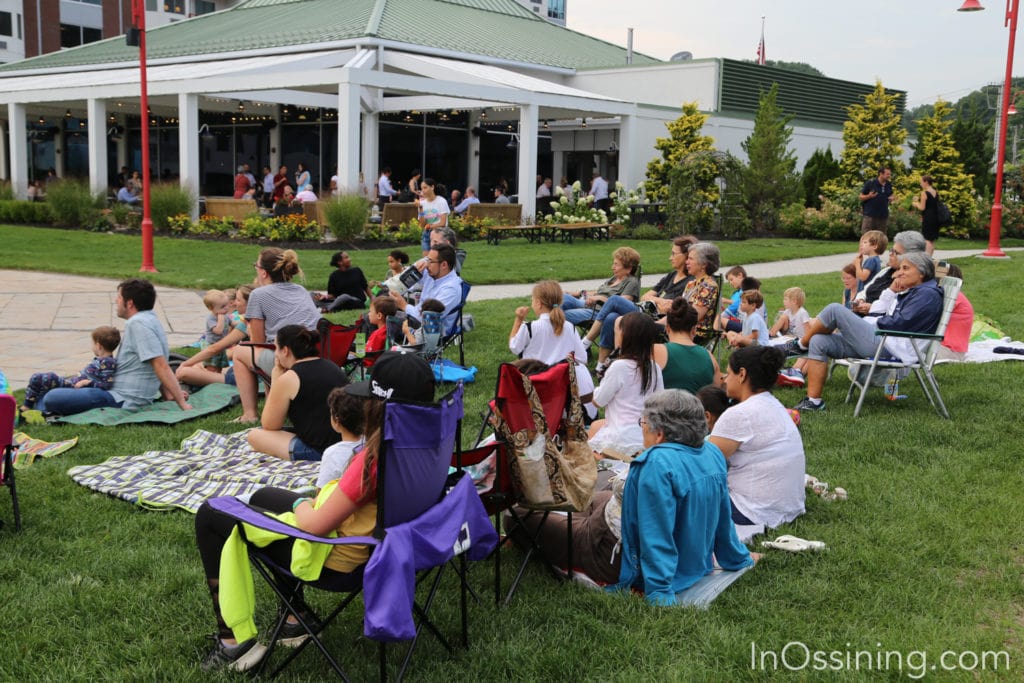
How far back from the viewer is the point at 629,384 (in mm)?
5793

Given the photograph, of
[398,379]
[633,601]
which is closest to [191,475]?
[398,379]

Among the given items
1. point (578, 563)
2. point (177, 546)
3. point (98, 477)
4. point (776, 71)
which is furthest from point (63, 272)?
point (776, 71)

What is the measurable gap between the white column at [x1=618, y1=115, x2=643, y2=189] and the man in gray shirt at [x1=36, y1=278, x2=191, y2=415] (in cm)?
2048

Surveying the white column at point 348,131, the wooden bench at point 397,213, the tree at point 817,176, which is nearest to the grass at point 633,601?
the wooden bench at point 397,213

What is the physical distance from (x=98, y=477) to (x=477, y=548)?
2.97 metres

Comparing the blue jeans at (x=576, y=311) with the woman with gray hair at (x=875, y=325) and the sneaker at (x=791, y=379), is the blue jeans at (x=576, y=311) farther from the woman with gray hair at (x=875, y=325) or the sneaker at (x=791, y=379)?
the woman with gray hair at (x=875, y=325)

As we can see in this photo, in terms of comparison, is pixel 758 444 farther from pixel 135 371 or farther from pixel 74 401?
pixel 74 401

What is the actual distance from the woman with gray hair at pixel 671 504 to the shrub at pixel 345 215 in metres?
15.9

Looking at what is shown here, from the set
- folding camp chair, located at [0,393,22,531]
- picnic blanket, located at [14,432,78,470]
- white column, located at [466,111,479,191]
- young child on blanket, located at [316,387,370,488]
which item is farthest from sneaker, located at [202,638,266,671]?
white column, located at [466,111,479,191]

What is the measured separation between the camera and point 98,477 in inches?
227

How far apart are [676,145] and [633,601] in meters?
22.7

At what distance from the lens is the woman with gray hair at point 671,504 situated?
13.4ft

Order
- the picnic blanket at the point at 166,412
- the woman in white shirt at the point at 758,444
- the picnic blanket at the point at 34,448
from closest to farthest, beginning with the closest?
the woman in white shirt at the point at 758,444
the picnic blanket at the point at 34,448
the picnic blanket at the point at 166,412

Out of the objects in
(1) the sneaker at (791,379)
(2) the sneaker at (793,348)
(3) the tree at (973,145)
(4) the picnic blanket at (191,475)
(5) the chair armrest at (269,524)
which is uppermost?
(3) the tree at (973,145)
